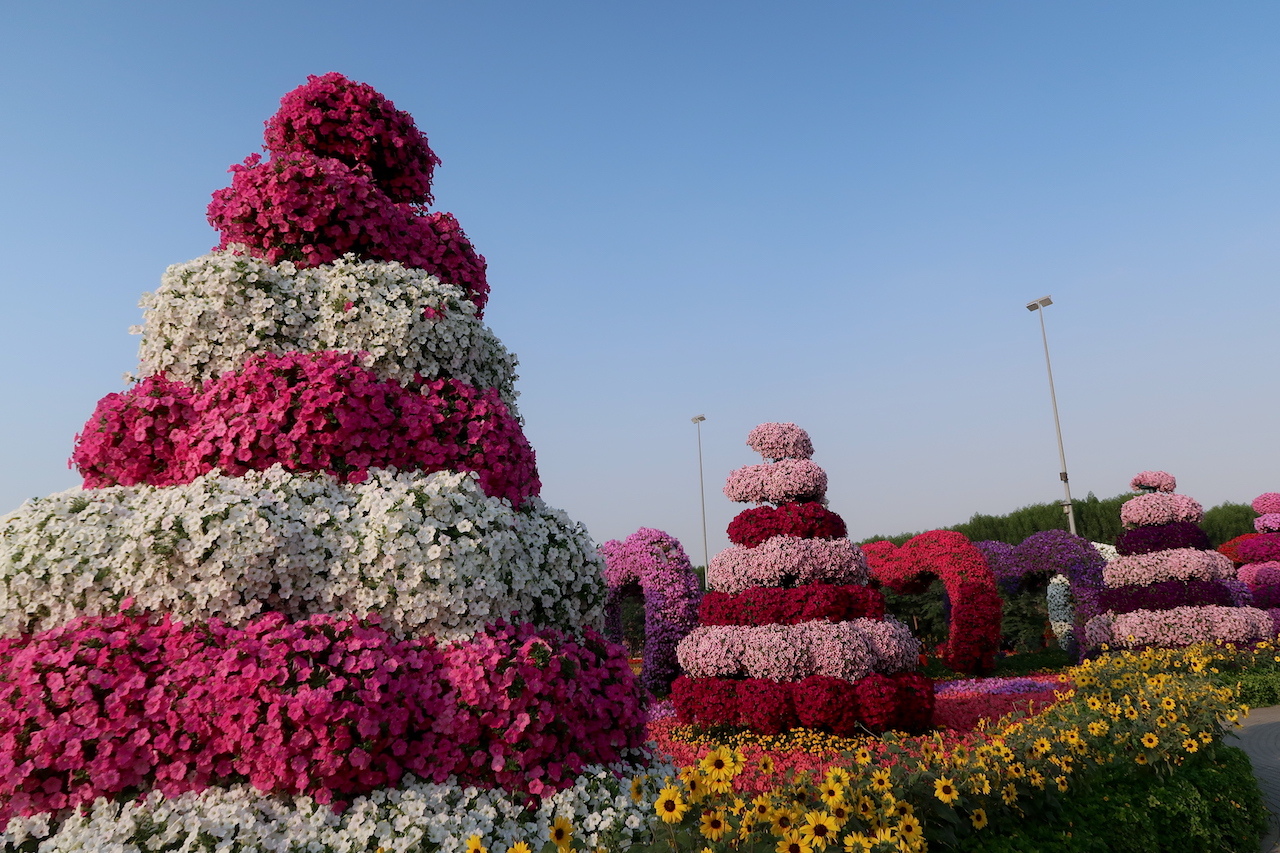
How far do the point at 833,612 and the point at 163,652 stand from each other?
9571 millimetres

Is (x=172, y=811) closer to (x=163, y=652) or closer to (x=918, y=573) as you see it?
(x=163, y=652)

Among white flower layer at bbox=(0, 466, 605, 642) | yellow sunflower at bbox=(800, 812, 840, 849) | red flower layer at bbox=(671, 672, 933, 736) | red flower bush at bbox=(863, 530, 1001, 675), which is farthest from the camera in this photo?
red flower bush at bbox=(863, 530, 1001, 675)

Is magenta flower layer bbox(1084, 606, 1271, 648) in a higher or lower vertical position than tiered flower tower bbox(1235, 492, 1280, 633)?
lower

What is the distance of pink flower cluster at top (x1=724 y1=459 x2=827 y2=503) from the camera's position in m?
13.1

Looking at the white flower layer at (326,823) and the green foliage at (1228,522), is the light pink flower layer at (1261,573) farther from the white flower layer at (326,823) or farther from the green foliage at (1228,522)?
the white flower layer at (326,823)

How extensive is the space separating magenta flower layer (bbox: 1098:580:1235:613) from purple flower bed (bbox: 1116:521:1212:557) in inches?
30.2

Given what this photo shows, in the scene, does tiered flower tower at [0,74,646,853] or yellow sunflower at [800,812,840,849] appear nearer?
yellow sunflower at [800,812,840,849]

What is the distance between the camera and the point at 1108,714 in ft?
23.6

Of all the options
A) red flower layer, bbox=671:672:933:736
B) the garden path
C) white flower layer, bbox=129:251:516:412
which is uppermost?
white flower layer, bbox=129:251:516:412

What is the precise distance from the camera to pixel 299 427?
→ 4.51 metres

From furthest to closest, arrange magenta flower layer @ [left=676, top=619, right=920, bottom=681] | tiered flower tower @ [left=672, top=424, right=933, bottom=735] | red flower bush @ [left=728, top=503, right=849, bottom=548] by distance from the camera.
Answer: red flower bush @ [left=728, top=503, right=849, bottom=548] → magenta flower layer @ [left=676, top=619, right=920, bottom=681] → tiered flower tower @ [left=672, top=424, right=933, bottom=735]

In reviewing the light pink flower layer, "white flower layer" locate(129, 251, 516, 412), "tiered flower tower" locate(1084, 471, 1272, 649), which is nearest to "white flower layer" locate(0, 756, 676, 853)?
"white flower layer" locate(129, 251, 516, 412)

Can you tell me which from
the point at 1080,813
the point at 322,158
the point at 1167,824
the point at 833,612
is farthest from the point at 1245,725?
the point at 322,158

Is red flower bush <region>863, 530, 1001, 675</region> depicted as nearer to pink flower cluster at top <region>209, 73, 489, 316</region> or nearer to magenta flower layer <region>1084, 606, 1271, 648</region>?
magenta flower layer <region>1084, 606, 1271, 648</region>
